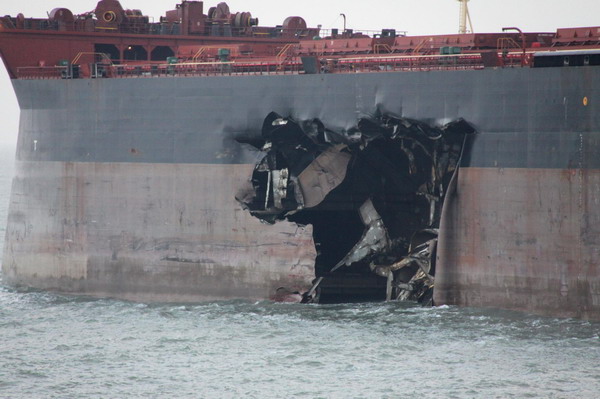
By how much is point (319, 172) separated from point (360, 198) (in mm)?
1985

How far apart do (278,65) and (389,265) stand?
396 inches

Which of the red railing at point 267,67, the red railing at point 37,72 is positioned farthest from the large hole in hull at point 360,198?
the red railing at point 37,72

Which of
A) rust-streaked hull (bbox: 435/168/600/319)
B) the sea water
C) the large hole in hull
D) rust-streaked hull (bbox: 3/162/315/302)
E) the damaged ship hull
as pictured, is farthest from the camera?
rust-streaked hull (bbox: 3/162/315/302)

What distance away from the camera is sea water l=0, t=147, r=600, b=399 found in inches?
1142

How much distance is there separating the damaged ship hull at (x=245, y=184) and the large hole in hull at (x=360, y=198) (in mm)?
623

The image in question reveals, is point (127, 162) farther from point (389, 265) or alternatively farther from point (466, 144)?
point (466, 144)

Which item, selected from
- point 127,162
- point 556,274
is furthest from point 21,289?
point 556,274

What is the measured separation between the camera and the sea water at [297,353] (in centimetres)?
2900

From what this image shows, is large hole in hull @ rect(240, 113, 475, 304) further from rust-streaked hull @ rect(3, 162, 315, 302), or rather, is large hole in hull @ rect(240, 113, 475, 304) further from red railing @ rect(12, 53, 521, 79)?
red railing @ rect(12, 53, 521, 79)

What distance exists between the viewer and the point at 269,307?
128 feet

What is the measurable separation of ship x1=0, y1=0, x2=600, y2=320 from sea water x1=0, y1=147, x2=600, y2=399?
65.7 inches

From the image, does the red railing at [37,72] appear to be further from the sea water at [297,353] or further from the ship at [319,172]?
the sea water at [297,353]

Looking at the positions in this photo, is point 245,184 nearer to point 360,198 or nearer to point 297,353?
point 360,198

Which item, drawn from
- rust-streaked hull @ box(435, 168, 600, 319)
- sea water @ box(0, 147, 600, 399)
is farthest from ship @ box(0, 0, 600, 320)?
sea water @ box(0, 147, 600, 399)
